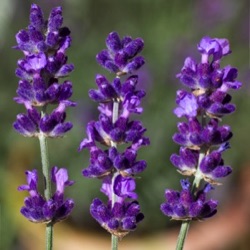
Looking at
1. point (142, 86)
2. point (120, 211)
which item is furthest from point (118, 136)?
point (142, 86)

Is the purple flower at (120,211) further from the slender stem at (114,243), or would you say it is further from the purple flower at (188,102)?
the purple flower at (188,102)

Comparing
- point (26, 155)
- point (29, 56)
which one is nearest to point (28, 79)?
point (29, 56)

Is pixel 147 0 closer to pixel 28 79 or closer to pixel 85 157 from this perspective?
pixel 85 157

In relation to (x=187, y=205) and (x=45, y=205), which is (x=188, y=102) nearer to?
(x=187, y=205)

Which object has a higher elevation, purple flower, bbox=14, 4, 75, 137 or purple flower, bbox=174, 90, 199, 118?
purple flower, bbox=14, 4, 75, 137

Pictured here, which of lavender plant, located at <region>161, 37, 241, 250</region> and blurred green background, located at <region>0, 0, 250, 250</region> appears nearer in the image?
lavender plant, located at <region>161, 37, 241, 250</region>

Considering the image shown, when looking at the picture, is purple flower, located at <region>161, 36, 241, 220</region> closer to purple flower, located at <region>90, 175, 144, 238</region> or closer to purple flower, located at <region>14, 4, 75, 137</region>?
purple flower, located at <region>90, 175, 144, 238</region>

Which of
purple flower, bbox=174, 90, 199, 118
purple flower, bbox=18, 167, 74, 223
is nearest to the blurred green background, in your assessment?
purple flower, bbox=18, 167, 74, 223
